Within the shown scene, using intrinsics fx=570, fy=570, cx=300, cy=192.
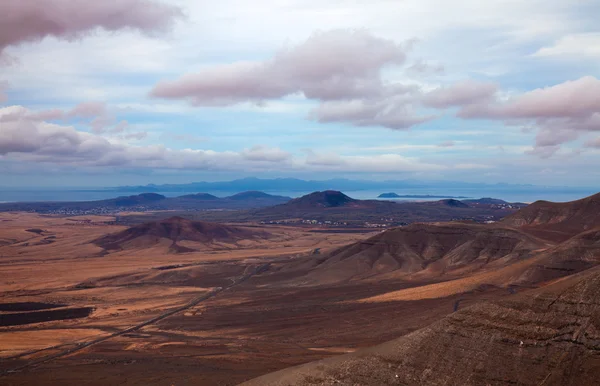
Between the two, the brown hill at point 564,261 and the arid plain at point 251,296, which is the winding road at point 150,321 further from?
the brown hill at point 564,261

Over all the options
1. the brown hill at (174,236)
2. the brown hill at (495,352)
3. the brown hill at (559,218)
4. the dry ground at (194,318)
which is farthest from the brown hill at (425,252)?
the brown hill at (174,236)

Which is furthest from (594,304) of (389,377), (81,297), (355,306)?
(81,297)

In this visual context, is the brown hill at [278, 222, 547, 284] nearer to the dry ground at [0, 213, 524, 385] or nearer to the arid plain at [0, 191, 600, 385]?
the arid plain at [0, 191, 600, 385]

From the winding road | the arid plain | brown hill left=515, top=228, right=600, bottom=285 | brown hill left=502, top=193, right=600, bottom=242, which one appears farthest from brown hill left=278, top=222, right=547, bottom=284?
brown hill left=502, top=193, right=600, bottom=242

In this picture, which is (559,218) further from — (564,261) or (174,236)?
(174,236)

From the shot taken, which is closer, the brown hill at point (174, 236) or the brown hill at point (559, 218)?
the brown hill at point (559, 218)

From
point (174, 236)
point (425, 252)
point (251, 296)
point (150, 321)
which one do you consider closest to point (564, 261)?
point (425, 252)

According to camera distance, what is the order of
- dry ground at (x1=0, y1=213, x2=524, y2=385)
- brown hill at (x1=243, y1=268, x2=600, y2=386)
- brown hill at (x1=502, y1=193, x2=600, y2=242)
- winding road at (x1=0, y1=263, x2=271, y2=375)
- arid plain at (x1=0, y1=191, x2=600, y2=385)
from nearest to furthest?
brown hill at (x1=243, y1=268, x2=600, y2=386), dry ground at (x1=0, y1=213, x2=524, y2=385), arid plain at (x1=0, y1=191, x2=600, y2=385), winding road at (x1=0, y1=263, x2=271, y2=375), brown hill at (x1=502, y1=193, x2=600, y2=242)
